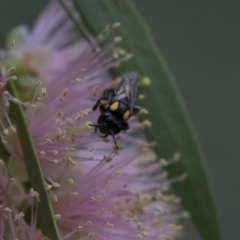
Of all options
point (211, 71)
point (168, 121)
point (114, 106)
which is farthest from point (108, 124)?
point (211, 71)

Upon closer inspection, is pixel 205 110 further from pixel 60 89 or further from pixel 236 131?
pixel 60 89

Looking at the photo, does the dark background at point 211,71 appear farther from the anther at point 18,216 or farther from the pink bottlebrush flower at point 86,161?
the anther at point 18,216

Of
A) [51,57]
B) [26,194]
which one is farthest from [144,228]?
[51,57]

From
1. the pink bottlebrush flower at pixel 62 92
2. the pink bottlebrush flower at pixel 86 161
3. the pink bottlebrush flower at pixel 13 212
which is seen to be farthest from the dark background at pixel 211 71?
the pink bottlebrush flower at pixel 13 212

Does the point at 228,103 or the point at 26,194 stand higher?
the point at 228,103

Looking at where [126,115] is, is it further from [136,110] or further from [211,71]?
[211,71]
